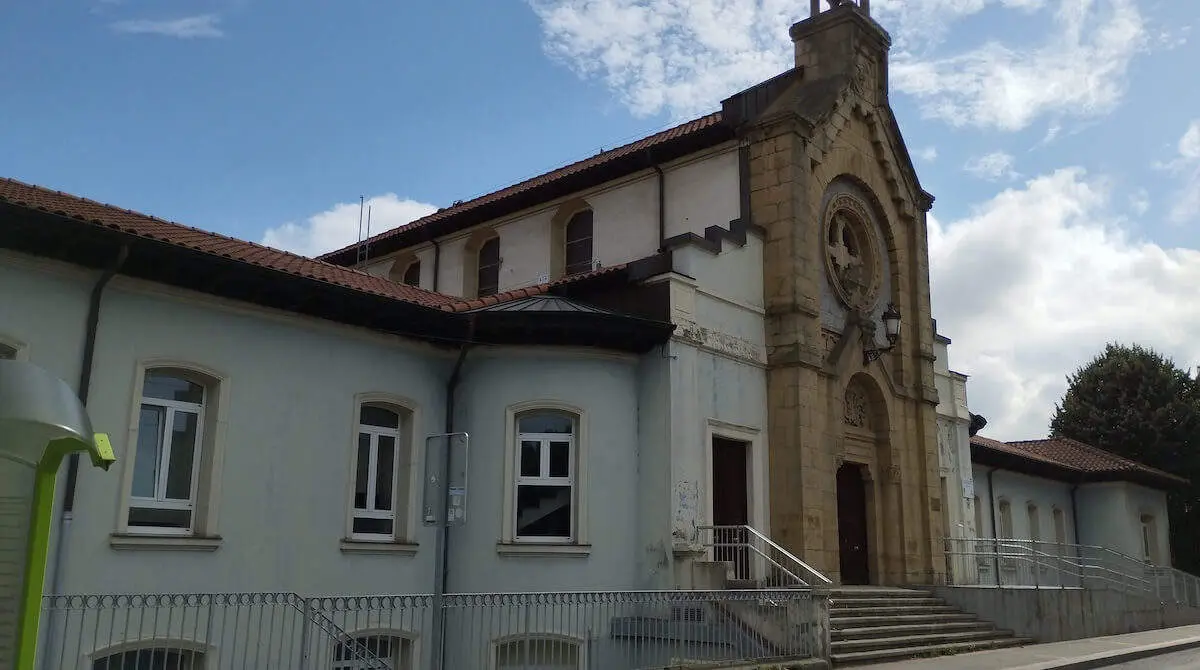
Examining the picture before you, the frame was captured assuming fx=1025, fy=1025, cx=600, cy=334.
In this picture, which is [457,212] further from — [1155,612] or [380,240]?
[1155,612]

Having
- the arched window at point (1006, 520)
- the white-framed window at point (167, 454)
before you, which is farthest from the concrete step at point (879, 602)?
the arched window at point (1006, 520)

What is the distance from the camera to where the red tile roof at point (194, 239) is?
1109 cm

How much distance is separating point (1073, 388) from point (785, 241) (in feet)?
98.9

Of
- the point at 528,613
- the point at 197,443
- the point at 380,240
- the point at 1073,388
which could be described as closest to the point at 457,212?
the point at 380,240

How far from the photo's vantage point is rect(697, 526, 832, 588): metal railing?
1535cm

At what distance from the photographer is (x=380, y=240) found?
25.2 meters

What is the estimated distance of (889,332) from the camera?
19.3 meters

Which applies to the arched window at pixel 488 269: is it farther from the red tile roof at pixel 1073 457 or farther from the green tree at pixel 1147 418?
the green tree at pixel 1147 418

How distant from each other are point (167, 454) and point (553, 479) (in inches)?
211

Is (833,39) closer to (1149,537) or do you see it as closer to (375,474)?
(375,474)

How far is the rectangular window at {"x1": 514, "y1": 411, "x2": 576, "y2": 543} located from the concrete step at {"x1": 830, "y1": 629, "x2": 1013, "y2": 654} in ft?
13.6

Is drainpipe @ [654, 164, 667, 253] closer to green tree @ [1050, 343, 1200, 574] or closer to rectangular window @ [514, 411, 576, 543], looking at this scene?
rectangular window @ [514, 411, 576, 543]

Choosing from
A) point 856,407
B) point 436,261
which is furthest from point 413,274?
point 856,407

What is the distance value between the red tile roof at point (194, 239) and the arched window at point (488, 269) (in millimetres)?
6474
